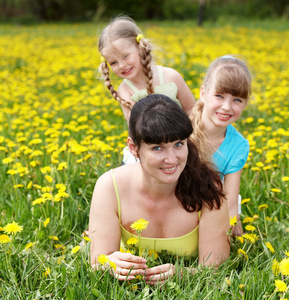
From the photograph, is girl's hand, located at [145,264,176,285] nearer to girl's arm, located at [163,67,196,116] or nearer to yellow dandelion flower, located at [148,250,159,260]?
yellow dandelion flower, located at [148,250,159,260]

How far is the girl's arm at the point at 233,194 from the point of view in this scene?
2480mm

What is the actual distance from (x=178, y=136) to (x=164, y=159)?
0.39 feet

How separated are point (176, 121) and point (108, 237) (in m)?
0.68

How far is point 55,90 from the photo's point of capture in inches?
260

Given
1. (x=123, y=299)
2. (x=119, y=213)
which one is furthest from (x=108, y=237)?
(x=123, y=299)

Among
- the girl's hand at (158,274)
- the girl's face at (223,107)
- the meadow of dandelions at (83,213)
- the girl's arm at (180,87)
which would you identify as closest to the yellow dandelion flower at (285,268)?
the meadow of dandelions at (83,213)

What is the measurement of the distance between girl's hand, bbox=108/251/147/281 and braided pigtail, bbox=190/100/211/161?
2.46 ft

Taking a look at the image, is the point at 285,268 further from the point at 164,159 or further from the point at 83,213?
the point at 83,213

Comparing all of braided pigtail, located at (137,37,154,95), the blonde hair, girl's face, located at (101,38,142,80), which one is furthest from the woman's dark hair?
girl's face, located at (101,38,142,80)

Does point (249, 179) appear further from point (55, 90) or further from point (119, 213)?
point (55, 90)

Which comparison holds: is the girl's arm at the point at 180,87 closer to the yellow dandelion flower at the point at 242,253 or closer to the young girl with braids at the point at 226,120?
the young girl with braids at the point at 226,120

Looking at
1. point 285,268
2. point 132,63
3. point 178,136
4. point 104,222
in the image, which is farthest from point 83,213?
point 285,268

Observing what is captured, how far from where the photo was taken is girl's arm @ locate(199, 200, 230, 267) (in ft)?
6.89

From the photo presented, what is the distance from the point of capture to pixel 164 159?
1863 millimetres
